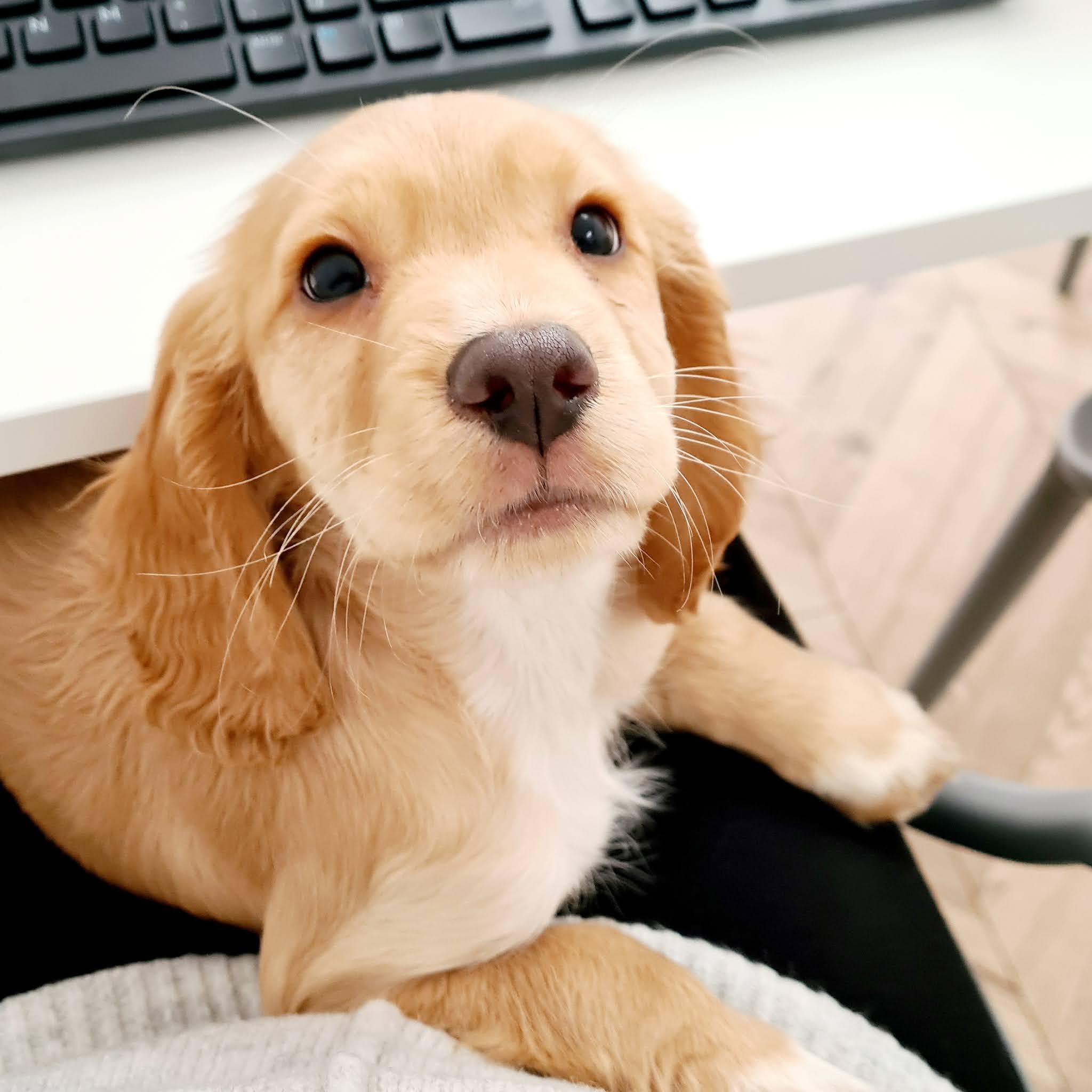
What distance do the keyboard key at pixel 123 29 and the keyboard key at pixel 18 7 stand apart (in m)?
0.05

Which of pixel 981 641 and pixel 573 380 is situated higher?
pixel 573 380

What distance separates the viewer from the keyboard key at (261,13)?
0.81 metres

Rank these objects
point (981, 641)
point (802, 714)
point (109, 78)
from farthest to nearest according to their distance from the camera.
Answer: point (981, 641) < point (802, 714) < point (109, 78)

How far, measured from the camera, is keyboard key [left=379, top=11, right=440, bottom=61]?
31.8 inches

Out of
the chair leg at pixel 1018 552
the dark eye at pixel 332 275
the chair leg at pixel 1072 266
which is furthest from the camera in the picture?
the chair leg at pixel 1072 266

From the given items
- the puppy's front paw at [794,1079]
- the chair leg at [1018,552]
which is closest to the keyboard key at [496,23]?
the chair leg at [1018,552]

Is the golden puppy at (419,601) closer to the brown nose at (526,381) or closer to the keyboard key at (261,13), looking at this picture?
the brown nose at (526,381)

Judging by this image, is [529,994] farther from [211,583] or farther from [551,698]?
[211,583]

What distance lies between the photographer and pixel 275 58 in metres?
0.80

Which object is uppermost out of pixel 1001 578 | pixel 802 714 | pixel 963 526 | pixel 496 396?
pixel 496 396

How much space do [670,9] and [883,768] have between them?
0.71 meters

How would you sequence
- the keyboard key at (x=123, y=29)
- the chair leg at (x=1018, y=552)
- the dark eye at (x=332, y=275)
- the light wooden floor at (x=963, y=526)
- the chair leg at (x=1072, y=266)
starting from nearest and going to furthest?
the dark eye at (x=332, y=275)
the keyboard key at (x=123, y=29)
the chair leg at (x=1018, y=552)
the light wooden floor at (x=963, y=526)
the chair leg at (x=1072, y=266)

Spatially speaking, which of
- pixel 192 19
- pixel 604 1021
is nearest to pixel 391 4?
pixel 192 19

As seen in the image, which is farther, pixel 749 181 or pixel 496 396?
pixel 749 181
